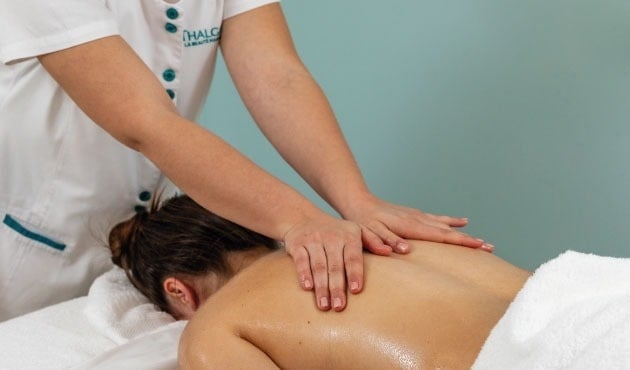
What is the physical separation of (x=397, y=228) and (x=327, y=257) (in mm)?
194

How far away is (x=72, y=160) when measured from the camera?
5.96 ft

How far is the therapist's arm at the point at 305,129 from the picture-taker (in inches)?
62.7

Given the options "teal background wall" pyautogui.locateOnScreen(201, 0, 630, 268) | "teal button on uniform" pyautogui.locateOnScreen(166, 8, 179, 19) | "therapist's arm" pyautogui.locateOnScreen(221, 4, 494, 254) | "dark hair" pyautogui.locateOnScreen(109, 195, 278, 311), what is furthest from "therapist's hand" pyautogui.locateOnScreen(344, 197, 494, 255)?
"teal background wall" pyautogui.locateOnScreen(201, 0, 630, 268)

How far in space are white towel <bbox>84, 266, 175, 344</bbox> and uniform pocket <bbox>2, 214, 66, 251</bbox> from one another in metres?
0.12

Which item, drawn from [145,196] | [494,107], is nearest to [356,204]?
[145,196]

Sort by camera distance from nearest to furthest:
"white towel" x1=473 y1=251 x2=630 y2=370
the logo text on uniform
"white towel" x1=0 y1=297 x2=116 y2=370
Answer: "white towel" x1=473 y1=251 x2=630 y2=370
"white towel" x1=0 y1=297 x2=116 y2=370
the logo text on uniform

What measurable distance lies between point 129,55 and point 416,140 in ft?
3.98

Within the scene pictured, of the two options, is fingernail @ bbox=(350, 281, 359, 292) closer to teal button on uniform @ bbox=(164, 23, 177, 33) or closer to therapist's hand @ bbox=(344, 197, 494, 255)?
therapist's hand @ bbox=(344, 197, 494, 255)

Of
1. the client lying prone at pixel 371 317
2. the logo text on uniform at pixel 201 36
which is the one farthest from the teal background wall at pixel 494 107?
the client lying prone at pixel 371 317

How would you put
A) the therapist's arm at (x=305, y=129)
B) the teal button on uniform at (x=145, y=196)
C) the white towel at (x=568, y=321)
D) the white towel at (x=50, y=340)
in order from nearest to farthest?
the white towel at (x=568, y=321) < the therapist's arm at (x=305, y=129) < the white towel at (x=50, y=340) < the teal button on uniform at (x=145, y=196)

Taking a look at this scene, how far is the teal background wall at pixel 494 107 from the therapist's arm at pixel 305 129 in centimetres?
73

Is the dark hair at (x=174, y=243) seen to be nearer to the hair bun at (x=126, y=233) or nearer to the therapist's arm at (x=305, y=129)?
the hair bun at (x=126, y=233)

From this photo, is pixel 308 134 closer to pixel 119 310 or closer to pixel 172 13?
pixel 172 13

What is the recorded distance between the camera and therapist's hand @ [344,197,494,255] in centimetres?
154
